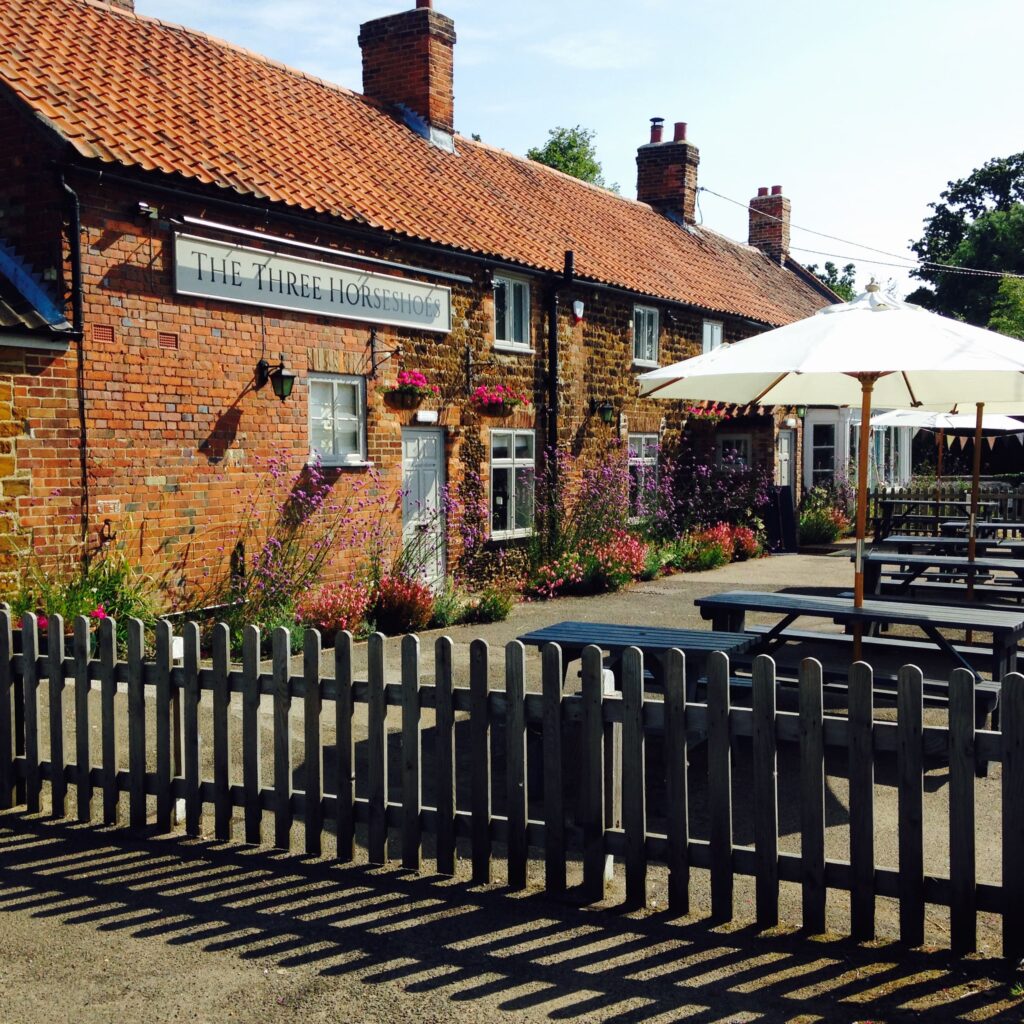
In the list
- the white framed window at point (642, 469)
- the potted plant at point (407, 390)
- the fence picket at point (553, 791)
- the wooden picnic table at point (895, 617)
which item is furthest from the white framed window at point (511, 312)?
the fence picket at point (553, 791)

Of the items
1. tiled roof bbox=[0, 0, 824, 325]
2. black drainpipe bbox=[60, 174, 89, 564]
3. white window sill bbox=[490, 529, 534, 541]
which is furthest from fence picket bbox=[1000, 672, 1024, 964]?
white window sill bbox=[490, 529, 534, 541]

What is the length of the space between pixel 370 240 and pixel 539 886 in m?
9.01

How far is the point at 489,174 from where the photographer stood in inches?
683

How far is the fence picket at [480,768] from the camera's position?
4.54 meters

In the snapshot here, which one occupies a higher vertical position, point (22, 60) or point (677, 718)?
point (22, 60)

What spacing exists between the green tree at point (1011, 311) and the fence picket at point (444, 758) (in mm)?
36648

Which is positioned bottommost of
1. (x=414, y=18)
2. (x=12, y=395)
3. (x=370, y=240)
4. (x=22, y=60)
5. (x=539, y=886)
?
(x=539, y=886)

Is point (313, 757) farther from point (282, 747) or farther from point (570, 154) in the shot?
point (570, 154)

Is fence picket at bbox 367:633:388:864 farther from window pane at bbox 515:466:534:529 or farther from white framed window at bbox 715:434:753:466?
white framed window at bbox 715:434:753:466

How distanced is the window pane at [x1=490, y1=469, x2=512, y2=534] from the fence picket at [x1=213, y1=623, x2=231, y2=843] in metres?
9.75

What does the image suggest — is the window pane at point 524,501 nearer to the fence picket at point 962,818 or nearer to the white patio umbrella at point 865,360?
the white patio umbrella at point 865,360

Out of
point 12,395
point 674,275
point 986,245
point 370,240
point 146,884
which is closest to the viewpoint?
point 146,884

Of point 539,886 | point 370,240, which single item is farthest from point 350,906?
point 370,240

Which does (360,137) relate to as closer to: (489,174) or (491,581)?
(489,174)
